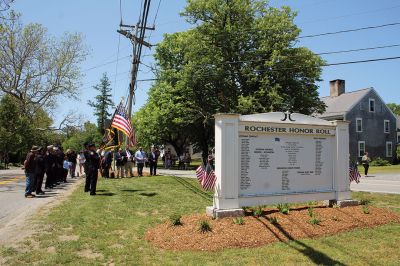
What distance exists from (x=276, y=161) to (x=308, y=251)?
289 centimetres

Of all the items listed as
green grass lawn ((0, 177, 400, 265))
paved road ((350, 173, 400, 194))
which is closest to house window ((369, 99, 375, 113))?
paved road ((350, 173, 400, 194))

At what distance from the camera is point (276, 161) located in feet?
31.4

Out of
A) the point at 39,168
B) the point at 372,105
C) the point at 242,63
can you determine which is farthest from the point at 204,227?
the point at 372,105

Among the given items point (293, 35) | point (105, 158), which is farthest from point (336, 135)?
point (293, 35)

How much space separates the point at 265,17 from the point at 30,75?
87.9ft

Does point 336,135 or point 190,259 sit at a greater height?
point 336,135

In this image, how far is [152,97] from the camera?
46281 mm

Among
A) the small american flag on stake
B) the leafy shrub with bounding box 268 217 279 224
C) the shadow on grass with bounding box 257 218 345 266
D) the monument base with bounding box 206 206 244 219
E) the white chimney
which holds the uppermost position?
the white chimney

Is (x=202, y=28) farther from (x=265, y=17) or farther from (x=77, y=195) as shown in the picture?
(x=77, y=195)

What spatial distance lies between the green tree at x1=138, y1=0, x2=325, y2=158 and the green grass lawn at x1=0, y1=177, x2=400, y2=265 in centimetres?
2430

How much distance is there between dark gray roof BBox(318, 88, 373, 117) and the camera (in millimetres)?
49325

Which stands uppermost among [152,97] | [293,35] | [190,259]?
[293,35]

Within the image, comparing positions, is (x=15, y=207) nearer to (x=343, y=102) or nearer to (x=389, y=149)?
(x=343, y=102)

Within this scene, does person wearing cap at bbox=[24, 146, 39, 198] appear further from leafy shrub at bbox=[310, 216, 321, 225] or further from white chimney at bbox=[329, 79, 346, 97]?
white chimney at bbox=[329, 79, 346, 97]
